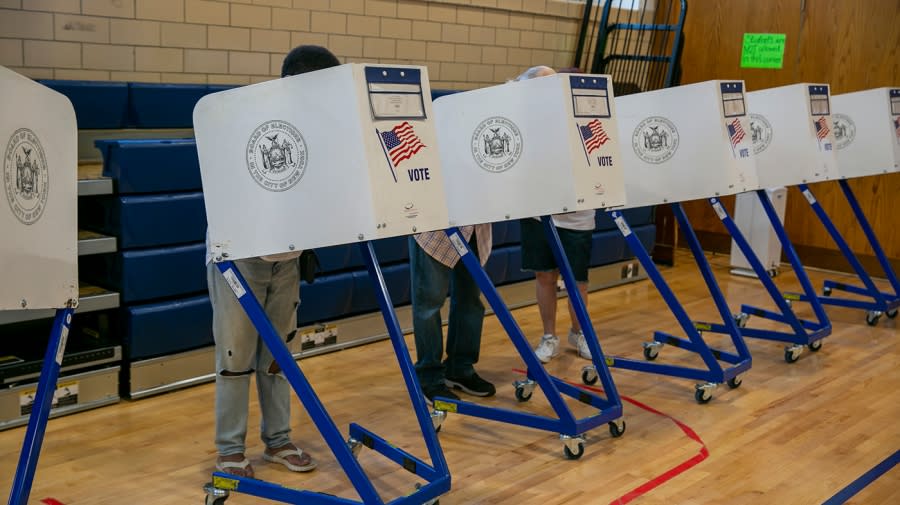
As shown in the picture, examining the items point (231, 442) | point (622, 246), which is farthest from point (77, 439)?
point (622, 246)

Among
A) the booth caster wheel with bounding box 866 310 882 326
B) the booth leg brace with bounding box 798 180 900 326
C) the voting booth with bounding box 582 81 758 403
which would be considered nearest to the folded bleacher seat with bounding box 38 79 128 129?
the voting booth with bounding box 582 81 758 403

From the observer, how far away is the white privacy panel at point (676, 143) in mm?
4207

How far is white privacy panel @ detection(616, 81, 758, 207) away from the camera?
13.8ft

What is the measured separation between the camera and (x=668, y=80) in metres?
6.96

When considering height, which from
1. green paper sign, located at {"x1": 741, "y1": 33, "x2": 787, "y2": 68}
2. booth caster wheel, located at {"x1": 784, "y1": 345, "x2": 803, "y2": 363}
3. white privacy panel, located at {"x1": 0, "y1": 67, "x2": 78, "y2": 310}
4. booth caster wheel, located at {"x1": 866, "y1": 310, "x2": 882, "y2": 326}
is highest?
green paper sign, located at {"x1": 741, "y1": 33, "x2": 787, "y2": 68}

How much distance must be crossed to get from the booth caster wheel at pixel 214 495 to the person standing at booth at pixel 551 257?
2039 mm

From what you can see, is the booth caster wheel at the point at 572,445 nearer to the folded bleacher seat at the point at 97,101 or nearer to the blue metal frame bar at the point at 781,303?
the blue metal frame bar at the point at 781,303

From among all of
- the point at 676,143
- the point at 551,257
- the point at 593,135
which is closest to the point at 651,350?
the point at 551,257

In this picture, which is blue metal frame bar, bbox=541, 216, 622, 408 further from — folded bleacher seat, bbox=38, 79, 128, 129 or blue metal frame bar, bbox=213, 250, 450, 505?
folded bleacher seat, bbox=38, 79, 128, 129

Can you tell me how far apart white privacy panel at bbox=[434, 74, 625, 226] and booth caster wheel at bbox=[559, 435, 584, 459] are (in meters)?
0.82

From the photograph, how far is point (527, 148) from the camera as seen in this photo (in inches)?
138

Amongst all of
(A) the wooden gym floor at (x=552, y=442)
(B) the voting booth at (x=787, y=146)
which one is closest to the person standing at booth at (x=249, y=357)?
(A) the wooden gym floor at (x=552, y=442)

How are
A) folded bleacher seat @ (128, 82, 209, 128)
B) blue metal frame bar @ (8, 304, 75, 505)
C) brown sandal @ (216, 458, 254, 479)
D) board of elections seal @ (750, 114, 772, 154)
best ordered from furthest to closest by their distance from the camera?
board of elections seal @ (750, 114, 772, 154), folded bleacher seat @ (128, 82, 209, 128), brown sandal @ (216, 458, 254, 479), blue metal frame bar @ (8, 304, 75, 505)

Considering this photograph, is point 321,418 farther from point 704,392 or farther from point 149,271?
point 704,392
